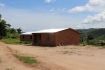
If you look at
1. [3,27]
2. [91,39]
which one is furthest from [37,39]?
[3,27]

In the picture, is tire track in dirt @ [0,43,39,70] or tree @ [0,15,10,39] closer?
tire track in dirt @ [0,43,39,70]

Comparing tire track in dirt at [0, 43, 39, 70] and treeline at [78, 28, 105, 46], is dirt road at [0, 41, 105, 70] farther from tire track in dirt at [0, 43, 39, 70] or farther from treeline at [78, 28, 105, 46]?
treeline at [78, 28, 105, 46]

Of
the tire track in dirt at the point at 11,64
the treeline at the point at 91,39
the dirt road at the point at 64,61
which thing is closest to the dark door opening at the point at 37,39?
the treeline at the point at 91,39

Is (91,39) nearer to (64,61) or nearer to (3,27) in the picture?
(3,27)

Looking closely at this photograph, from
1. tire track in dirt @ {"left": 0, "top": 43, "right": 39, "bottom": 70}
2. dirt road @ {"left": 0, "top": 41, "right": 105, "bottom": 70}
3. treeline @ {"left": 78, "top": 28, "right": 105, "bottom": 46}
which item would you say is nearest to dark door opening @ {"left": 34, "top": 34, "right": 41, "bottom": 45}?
treeline @ {"left": 78, "top": 28, "right": 105, "bottom": 46}

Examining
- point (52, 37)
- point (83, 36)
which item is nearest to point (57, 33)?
point (52, 37)

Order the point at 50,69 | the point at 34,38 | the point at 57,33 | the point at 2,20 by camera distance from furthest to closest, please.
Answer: the point at 2,20
the point at 34,38
the point at 57,33
the point at 50,69

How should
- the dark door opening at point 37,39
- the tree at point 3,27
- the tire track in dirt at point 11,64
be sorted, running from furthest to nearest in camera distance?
1. the tree at point 3,27
2. the dark door opening at point 37,39
3. the tire track in dirt at point 11,64

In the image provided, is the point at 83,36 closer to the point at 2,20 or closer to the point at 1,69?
the point at 2,20

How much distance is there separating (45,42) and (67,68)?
103ft

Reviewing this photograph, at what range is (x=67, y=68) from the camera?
57.2 ft

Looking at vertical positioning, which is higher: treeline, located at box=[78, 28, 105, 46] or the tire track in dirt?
treeline, located at box=[78, 28, 105, 46]

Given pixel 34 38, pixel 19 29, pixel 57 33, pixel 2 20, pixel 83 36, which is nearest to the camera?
pixel 57 33

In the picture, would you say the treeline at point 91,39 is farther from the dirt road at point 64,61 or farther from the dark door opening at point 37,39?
the dirt road at point 64,61
